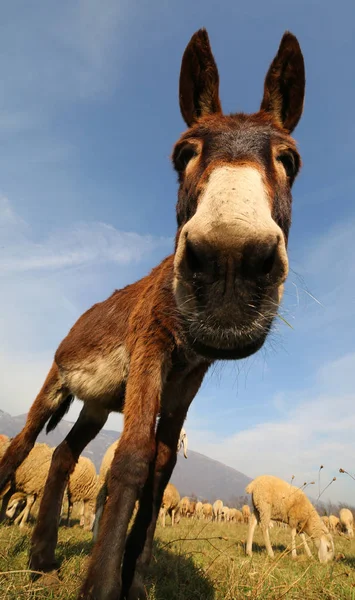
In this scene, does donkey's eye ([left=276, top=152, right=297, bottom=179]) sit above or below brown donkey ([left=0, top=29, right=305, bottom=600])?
above

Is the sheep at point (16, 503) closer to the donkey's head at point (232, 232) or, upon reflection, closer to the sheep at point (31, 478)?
the sheep at point (31, 478)

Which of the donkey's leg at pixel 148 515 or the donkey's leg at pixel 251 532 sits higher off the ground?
the donkey's leg at pixel 148 515

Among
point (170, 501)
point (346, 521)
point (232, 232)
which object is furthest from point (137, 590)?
point (346, 521)

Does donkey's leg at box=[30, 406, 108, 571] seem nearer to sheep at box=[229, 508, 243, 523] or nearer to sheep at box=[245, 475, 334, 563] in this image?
sheep at box=[245, 475, 334, 563]

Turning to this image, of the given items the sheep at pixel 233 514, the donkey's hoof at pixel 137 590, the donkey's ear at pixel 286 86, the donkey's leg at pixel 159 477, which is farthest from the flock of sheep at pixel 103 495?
the sheep at pixel 233 514

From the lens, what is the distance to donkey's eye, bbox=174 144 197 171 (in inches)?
108

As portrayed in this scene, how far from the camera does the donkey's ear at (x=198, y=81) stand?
3057 millimetres

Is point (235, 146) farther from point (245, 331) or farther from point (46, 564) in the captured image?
point (46, 564)

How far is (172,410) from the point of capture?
3.47 meters

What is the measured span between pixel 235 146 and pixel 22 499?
14.6 metres

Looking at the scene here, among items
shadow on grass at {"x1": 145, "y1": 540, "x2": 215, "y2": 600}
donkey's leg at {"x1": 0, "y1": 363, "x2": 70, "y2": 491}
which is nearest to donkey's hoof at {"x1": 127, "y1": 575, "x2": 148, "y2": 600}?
shadow on grass at {"x1": 145, "y1": 540, "x2": 215, "y2": 600}

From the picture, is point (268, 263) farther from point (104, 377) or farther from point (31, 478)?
point (31, 478)

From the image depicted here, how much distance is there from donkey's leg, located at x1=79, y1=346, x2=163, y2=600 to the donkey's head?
0.65m

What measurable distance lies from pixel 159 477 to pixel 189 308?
221 cm
